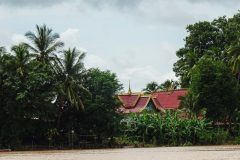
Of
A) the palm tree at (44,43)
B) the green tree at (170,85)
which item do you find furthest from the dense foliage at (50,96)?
the green tree at (170,85)

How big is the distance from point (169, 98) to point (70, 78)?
23.0 metres

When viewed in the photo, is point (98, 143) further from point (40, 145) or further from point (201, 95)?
point (201, 95)

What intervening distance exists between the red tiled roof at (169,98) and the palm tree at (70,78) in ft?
67.3

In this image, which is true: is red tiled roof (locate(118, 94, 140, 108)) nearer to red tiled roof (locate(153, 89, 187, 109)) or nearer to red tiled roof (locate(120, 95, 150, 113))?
red tiled roof (locate(120, 95, 150, 113))

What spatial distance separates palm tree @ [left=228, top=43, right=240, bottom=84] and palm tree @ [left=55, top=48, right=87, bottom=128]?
16790mm

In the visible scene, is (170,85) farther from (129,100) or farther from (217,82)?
(217,82)

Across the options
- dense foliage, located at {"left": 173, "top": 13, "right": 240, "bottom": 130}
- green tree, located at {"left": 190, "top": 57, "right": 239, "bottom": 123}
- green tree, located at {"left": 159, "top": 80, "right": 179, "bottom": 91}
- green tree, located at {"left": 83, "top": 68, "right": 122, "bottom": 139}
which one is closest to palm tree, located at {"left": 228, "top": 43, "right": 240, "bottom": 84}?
dense foliage, located at {"left": 173, "top": 13, "right": 240, "bottom": 130}

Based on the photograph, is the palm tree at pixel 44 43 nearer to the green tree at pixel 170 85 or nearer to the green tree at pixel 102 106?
the green tree at pixel 102 106

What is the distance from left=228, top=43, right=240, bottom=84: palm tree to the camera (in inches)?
2050

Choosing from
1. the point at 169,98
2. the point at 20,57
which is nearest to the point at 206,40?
the point at 169,98

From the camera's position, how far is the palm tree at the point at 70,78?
42656 mm

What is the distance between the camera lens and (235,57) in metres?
53.3

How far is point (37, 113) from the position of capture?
132 feet

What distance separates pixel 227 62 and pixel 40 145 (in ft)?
80.4
